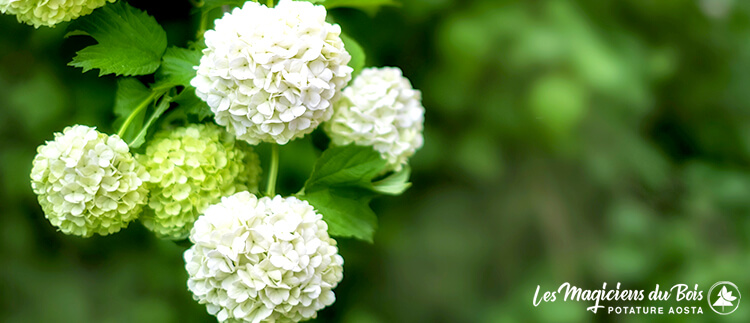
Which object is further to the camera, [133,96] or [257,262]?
[133,96]

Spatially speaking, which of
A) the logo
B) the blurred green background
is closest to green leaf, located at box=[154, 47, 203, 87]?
the blurred green background

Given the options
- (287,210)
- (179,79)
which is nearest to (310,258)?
(287,210)

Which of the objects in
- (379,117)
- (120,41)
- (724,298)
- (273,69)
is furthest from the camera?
(724,298)

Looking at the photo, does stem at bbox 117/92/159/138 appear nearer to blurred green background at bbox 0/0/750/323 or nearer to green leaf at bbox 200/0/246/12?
green leaf at bbox 200/0/246/12

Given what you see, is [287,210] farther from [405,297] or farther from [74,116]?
[405,297]

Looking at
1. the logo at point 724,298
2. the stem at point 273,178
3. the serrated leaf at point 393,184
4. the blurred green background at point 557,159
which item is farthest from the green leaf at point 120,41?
the logo at point 724,298

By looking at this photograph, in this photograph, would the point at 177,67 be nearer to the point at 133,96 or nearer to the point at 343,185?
the point at 133,96

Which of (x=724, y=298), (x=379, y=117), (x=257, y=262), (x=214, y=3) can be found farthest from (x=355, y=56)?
(x=724, y=298)
